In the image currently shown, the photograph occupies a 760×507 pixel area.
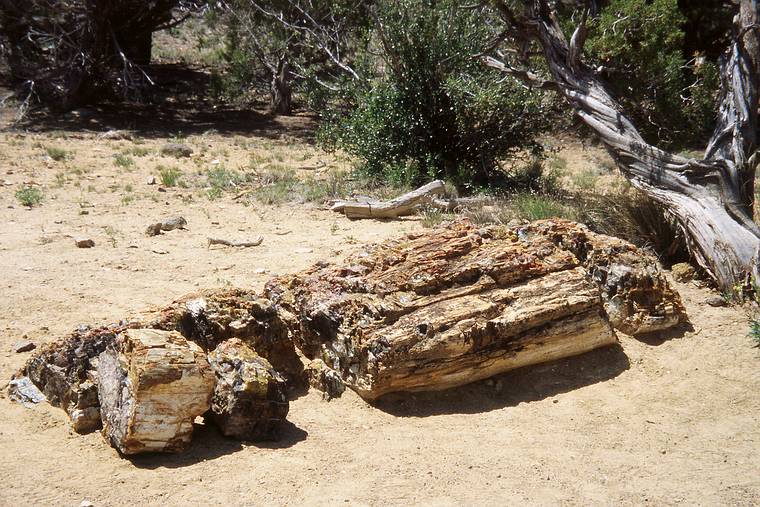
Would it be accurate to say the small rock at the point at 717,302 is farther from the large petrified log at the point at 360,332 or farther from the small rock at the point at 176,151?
the small rock at the point at 176,151

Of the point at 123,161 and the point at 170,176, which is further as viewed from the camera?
the point at 123,161

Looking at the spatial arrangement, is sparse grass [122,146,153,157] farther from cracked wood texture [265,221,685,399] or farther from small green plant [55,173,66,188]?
cracked wood texture [265,221,685,399]

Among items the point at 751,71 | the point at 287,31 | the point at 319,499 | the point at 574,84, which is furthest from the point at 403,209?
the point at 287,31

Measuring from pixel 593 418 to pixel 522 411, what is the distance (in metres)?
0.40

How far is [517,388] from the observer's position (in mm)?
4891

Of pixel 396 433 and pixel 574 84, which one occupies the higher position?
pixel 574 84

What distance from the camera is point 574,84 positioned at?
309 inches

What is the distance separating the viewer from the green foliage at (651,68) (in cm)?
807

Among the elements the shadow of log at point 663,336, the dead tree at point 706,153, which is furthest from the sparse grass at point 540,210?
the shadow of log at point 663,336

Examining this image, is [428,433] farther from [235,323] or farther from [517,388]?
[235,323]

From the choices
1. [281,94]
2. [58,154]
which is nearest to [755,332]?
[58,154]

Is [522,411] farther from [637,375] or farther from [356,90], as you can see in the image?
[356,90]

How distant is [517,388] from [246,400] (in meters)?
1.71

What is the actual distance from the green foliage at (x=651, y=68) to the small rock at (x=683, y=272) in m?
2.52
